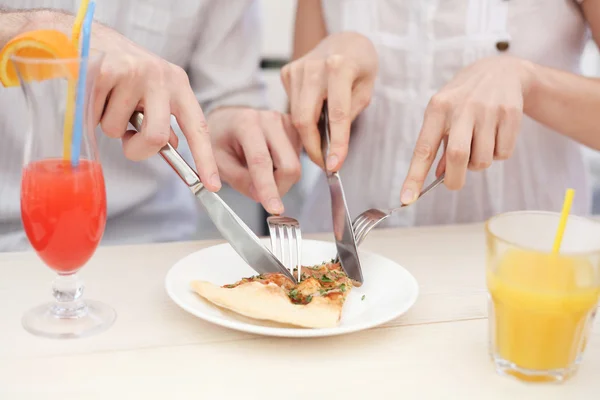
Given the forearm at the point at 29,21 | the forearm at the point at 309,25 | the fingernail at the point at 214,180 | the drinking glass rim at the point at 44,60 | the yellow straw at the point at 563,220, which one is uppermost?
the forearm at the point at 29,21

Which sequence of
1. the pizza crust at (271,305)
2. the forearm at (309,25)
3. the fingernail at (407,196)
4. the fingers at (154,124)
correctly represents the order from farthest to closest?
the forearm at (309,25) < the fingernail at (407,196) < the fingers at (154,124) < the pizza crust at (271,305)

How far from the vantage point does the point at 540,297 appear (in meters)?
0.79

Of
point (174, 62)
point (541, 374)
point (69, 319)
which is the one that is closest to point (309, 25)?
point (174, 62)

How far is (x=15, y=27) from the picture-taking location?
1123 millimetres

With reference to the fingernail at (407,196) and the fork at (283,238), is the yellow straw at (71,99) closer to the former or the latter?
the fork at (283,238)

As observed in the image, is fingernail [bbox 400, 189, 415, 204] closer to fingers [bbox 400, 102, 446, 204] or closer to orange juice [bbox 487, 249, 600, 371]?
fingers [bbox 400, 102, 446, 204]

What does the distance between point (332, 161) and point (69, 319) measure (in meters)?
0.52

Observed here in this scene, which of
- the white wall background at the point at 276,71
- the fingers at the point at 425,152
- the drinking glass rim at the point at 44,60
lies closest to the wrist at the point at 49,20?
the drinking glass rim at the point at 44,60

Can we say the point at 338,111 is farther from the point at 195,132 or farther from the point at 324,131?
the point at 195,132

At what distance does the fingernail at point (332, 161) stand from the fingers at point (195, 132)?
24 centimetres

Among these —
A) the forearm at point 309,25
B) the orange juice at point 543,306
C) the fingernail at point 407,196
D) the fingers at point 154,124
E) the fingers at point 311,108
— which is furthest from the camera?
the forearm at point 309,25

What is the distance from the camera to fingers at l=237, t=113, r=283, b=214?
122cm

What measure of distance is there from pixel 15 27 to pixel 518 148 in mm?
1169

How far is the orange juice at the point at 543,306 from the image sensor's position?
2.57ft
